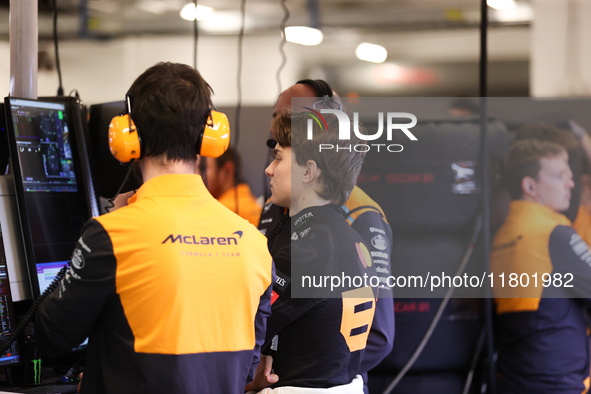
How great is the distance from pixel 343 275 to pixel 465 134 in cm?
158

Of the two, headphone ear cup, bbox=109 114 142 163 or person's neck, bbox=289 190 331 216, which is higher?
headphone ear cup, bbox=109 114 142 163

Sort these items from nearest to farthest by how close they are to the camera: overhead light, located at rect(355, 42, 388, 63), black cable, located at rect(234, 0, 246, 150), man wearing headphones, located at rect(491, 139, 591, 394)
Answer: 1. man wearing headphones, located at rect(491, 139, 591, 394)
2. overhead light, located at rect(355, 42, 388, 63)
3. black cable, located at rect(234, 0, 246, 150)

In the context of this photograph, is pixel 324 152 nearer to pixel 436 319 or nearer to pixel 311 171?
pixel 311 171

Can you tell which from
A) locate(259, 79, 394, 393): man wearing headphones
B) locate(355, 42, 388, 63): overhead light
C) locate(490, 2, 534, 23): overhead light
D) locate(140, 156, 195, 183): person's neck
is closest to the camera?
locate(140, 156, 195, 183): person's neck

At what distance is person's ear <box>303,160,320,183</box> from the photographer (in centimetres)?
152

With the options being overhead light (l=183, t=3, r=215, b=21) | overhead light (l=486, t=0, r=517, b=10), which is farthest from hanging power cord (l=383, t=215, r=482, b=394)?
overhead light (l=183, t=3, r=215, b=21)

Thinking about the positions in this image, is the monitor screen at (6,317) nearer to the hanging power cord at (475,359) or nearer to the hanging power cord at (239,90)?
the hanging power cord at (239,90)

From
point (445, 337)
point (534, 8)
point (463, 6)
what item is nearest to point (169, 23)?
point (463, 6)

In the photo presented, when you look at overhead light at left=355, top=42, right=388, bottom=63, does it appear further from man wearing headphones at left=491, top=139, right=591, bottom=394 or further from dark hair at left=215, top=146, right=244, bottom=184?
dark hair at left=215, top=146, right=244, bottom=184

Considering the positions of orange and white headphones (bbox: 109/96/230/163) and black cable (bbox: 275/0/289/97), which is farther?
black cable (bbox: 275/0/289/97)

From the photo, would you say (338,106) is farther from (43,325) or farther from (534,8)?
(534,8)

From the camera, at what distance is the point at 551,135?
8.15 ft

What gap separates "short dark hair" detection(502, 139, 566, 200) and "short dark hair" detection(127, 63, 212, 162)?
1.87 meters

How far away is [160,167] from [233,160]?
240cm
